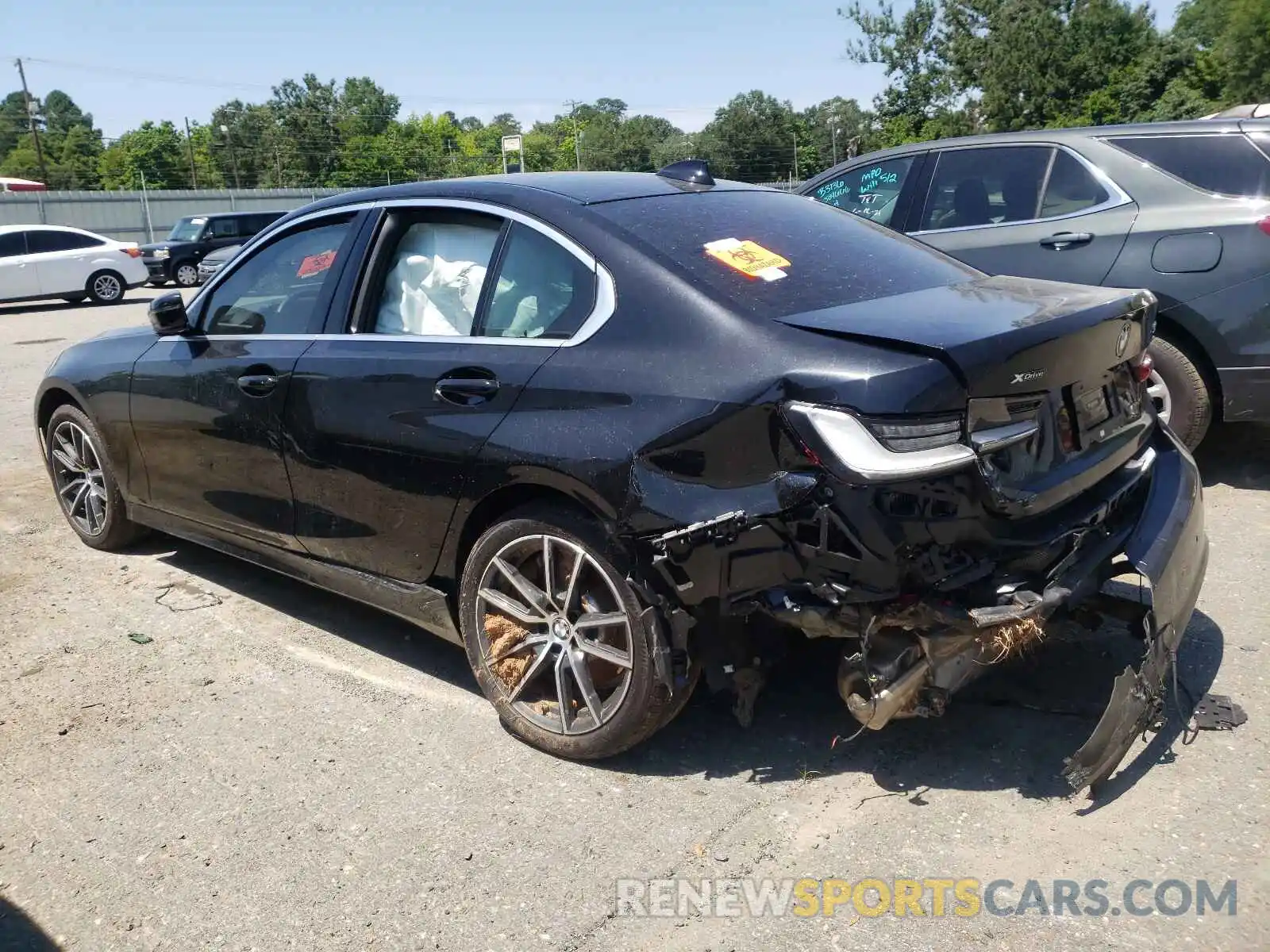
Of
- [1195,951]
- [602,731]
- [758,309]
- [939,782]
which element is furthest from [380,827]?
[1195,951]

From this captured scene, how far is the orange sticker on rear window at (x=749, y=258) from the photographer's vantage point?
3242mm

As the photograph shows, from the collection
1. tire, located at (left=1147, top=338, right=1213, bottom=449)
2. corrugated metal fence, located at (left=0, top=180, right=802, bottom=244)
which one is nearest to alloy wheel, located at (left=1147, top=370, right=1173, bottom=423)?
tire, located at (left=1147, top=338, right=1213, bottom=449)

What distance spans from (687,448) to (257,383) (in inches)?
79.4

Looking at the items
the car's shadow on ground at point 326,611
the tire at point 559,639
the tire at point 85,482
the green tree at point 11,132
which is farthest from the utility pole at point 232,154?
the tire at point 559,639

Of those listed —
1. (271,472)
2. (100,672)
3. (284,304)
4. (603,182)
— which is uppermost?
(603,182)

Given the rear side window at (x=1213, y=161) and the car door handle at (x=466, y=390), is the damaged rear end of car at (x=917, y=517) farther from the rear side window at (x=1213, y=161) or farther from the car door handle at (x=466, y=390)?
the rear side window at (x=1213, y=161)

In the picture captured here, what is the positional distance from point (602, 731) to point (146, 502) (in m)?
2.88

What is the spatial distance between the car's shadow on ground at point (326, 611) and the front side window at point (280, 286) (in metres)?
1.22

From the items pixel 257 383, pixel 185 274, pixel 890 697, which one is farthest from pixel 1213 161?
pixel 185 274

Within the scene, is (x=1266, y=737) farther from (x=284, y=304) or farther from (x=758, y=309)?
(x=284, y=304)

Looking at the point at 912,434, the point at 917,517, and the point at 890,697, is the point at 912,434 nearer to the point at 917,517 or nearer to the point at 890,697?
the point at 917,517

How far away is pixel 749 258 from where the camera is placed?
131 inches

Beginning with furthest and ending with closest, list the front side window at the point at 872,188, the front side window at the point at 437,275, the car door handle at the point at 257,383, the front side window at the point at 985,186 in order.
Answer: the front side window at the point at 872,188
the front side window at the point at 985,186
the car door handle at the point at 257,383
the front side window at the point at 437,275

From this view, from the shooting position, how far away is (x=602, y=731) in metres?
3.24
